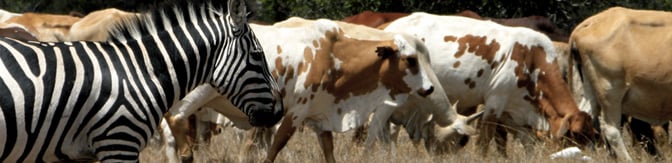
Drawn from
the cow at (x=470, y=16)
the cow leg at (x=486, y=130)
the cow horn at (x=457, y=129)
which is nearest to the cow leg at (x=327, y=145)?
the cow horn at (x=457, y=129)

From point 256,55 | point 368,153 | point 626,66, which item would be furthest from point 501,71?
point 256,55

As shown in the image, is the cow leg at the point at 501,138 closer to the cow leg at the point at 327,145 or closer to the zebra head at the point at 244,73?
the cow leg at the point at 327,145

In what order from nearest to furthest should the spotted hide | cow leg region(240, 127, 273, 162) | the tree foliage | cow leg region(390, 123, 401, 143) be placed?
the spotted hide < cow leg region(240, 127, 273, 162) < cow leg region(390, 123, 401, 143) < the tree foliage

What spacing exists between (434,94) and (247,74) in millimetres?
5501

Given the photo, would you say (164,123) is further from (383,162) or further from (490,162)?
(490,162)

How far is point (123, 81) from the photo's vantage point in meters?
7.83

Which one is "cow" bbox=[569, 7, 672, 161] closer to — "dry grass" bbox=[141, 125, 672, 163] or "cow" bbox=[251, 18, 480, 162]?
"dry grass" bbox=[141, 125, 672, 163]

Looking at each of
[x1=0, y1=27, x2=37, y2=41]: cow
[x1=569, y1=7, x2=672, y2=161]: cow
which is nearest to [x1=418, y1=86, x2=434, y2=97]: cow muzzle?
[x1=569, y1=7, x2=672, y2=161]: cow

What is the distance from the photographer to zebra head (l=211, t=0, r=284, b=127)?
27.2 feet

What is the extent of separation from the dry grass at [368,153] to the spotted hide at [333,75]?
0.30 m

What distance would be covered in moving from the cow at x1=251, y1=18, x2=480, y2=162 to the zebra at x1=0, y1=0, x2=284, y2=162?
369cm

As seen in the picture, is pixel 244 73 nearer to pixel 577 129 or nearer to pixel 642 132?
pixel 577 129

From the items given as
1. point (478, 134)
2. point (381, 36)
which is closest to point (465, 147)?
point (478, 134)

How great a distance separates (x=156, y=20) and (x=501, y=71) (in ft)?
23.3
